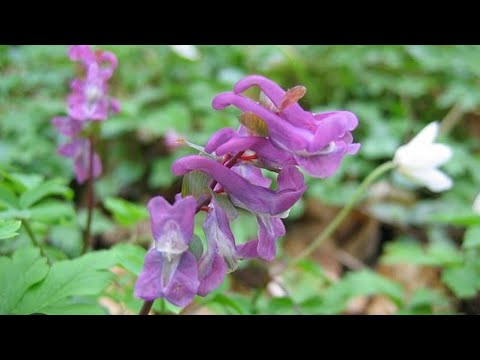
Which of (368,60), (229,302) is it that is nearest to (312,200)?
(368,60)

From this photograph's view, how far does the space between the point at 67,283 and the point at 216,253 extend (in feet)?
1.85

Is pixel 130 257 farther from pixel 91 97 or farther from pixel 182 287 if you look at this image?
pixel 91 97

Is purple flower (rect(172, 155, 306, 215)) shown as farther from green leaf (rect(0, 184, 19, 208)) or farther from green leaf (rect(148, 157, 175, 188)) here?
green leaf (rect(148, 157, 175, 188))

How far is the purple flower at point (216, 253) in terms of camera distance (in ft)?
3.96

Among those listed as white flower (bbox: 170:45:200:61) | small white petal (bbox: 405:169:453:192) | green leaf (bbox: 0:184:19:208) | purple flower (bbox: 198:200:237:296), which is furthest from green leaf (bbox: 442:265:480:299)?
white flower (bbox: 170:45:200:61)

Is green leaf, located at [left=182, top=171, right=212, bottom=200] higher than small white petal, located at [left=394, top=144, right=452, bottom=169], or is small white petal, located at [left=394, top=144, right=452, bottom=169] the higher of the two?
green leaf, located at [left=182, top=171, right=212, bottom=200]

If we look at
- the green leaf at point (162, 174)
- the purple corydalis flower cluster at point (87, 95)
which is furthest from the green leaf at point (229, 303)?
the green leaf at point (162, 174)

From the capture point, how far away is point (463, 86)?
4.75m

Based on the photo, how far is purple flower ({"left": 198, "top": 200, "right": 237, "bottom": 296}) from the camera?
3.96 feet

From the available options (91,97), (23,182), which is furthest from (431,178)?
(23,182)

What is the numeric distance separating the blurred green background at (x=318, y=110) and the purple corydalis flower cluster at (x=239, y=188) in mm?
1955

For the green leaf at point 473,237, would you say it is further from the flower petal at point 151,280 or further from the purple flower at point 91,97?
the purple flower at point 91,97

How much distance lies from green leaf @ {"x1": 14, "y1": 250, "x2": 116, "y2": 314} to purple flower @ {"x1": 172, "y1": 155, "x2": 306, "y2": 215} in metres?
0.51
